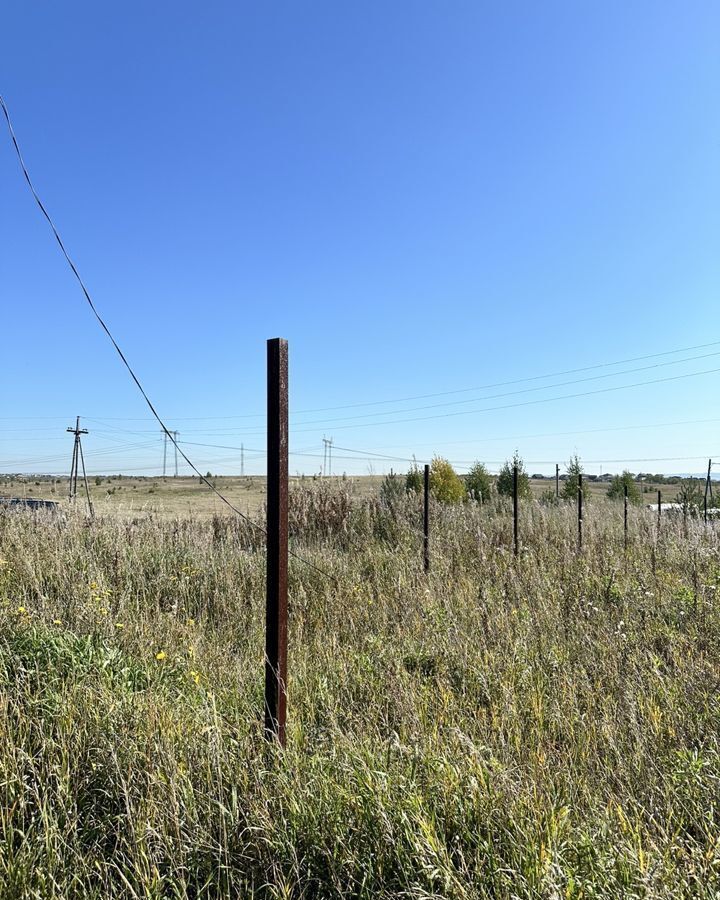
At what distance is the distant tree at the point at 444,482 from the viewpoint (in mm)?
16906

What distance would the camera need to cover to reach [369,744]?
108 inches

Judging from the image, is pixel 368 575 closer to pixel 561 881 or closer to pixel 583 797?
pixel 583 797

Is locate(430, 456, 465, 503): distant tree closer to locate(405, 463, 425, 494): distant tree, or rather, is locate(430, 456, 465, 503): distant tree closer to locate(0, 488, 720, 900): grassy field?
locate(405, 463, 425, 494): distant tree

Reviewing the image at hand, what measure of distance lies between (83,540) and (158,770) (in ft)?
21.1

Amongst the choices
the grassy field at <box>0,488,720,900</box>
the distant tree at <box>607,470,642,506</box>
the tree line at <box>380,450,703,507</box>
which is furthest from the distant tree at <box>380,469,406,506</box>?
the distant tree at <box>607,470,642,506</box>

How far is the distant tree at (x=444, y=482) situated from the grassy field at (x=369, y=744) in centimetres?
1054

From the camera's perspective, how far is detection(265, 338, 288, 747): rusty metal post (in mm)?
3102

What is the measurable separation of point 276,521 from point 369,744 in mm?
1210

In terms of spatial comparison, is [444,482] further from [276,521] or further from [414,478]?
[276,521]

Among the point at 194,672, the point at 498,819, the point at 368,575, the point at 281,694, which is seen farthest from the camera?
the point at 368,575

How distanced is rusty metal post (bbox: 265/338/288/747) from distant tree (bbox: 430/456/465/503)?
526 inches

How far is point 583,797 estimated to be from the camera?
2543mm

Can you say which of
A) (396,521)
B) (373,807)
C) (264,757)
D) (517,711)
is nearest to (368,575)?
(396,521)

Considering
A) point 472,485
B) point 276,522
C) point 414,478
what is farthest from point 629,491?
point 276,522
